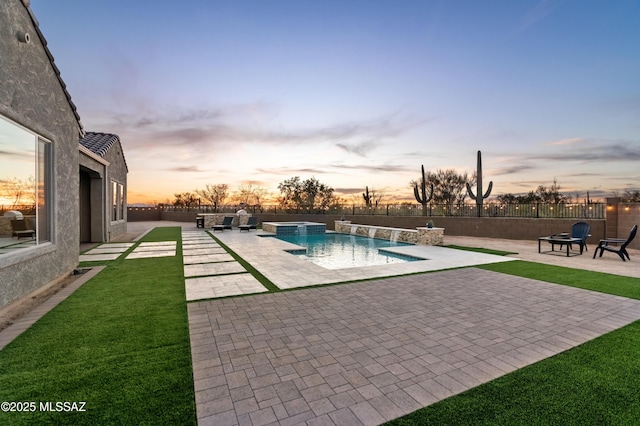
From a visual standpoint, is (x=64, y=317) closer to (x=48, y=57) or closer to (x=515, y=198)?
(x=48, y=57)

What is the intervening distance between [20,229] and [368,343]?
6.07 m

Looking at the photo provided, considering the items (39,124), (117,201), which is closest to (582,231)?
(39,124)

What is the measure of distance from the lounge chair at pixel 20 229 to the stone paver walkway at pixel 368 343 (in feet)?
11.1

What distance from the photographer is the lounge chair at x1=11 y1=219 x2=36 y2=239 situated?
195 inches

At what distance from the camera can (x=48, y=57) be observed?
571 centimetres

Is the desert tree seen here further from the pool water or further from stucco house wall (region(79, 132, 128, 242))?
the pool water

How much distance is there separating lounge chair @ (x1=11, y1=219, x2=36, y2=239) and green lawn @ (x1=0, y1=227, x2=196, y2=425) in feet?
4.63

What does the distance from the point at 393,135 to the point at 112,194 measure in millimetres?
16148

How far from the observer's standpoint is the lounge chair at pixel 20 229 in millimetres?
4961

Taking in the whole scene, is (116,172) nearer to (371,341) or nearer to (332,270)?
(332,270)

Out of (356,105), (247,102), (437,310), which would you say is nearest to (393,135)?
(356,105)

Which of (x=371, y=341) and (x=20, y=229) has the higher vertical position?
(x=20, y=229)

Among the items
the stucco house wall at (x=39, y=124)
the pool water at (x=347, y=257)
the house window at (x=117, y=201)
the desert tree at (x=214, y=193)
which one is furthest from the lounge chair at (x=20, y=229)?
the desert tree at (x=214, y=193)

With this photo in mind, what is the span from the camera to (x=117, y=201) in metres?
15.4
